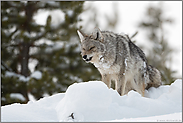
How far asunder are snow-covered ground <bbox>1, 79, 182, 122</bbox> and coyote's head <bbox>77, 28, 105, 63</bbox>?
6.29 ft

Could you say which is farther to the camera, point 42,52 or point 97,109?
point 42,52

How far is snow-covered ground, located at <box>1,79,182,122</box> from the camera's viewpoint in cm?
281

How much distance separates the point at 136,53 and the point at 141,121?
11.3 feet

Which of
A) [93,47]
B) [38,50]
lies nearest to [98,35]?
[93,47]

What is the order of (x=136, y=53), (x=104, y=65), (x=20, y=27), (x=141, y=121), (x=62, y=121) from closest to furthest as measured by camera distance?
(x=141, y=121) < (x=62, y=121) < (x=104, y=65) < (x=136, y=53) < (x=20, y=27)

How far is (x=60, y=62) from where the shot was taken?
13.0 meters

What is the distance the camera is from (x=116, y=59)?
209 inches

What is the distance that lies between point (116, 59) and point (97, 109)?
2.55 m

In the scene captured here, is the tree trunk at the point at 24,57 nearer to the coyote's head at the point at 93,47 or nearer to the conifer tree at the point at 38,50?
the conifer tree at the point at 38,50

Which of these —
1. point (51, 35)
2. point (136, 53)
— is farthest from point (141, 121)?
point (51, 35)

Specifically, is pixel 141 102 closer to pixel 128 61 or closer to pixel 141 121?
pixel 141 121

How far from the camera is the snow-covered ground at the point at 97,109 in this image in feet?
9.21

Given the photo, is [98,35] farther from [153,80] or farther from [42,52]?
[42,52]

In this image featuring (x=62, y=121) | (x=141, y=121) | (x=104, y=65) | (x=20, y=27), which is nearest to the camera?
(x=141, y=121)
